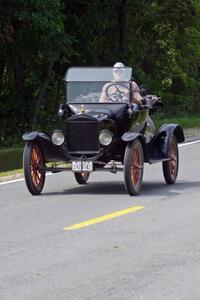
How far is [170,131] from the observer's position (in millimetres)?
14516

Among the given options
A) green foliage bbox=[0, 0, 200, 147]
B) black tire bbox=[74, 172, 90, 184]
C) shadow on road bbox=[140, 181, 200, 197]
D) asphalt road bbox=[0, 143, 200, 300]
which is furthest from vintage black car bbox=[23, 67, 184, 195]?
green foliage bbox=[0, 0, 200, 147]

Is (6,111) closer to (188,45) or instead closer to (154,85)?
(154,85)

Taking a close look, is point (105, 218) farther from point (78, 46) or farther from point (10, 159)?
point (78, 46)

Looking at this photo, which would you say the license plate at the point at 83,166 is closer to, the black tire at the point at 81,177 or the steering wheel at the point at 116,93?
the steering wheel at the point at 116,93

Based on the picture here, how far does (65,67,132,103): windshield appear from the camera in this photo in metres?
13.9

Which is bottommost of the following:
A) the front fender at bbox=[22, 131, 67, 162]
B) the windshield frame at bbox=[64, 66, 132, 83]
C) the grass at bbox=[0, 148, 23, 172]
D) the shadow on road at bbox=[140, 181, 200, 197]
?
the grass at bbox=[0, 148, 23, 172]

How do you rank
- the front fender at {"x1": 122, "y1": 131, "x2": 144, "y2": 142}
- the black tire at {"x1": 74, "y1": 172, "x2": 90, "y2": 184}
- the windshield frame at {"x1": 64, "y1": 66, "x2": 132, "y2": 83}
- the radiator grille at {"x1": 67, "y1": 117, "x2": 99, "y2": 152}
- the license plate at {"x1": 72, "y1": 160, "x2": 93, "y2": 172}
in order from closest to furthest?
the front fender at {"x1": 122, "y1": 131, "x2": 144, "y2": 142} → the license plate at {"x1": 72, "y1": 160, "x2": 93, "y2": 172} → the radiator grille at {"x1": 67, "y1": 117, "x2": 99, "y2": 152} → the windshield frame at {"x1": 64, "y1": 66, "x2": 132, "y2": 83} → the black tire at {"x1": 74, "y1": 172, "x2": 90, "y2": 184}

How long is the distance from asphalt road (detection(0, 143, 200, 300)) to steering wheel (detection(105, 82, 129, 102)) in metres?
1.43


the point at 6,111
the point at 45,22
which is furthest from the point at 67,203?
the point at 6,111

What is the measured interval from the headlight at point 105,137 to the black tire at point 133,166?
0.36 metres

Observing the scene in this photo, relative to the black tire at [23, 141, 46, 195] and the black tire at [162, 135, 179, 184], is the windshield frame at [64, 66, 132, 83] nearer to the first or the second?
the black tire at [162, 135, 179, 184]

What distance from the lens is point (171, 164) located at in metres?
14.5

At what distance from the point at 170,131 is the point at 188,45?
27.8 m

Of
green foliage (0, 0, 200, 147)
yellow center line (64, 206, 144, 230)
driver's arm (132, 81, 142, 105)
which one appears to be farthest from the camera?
green foliage (0, 0, 200, 147)
